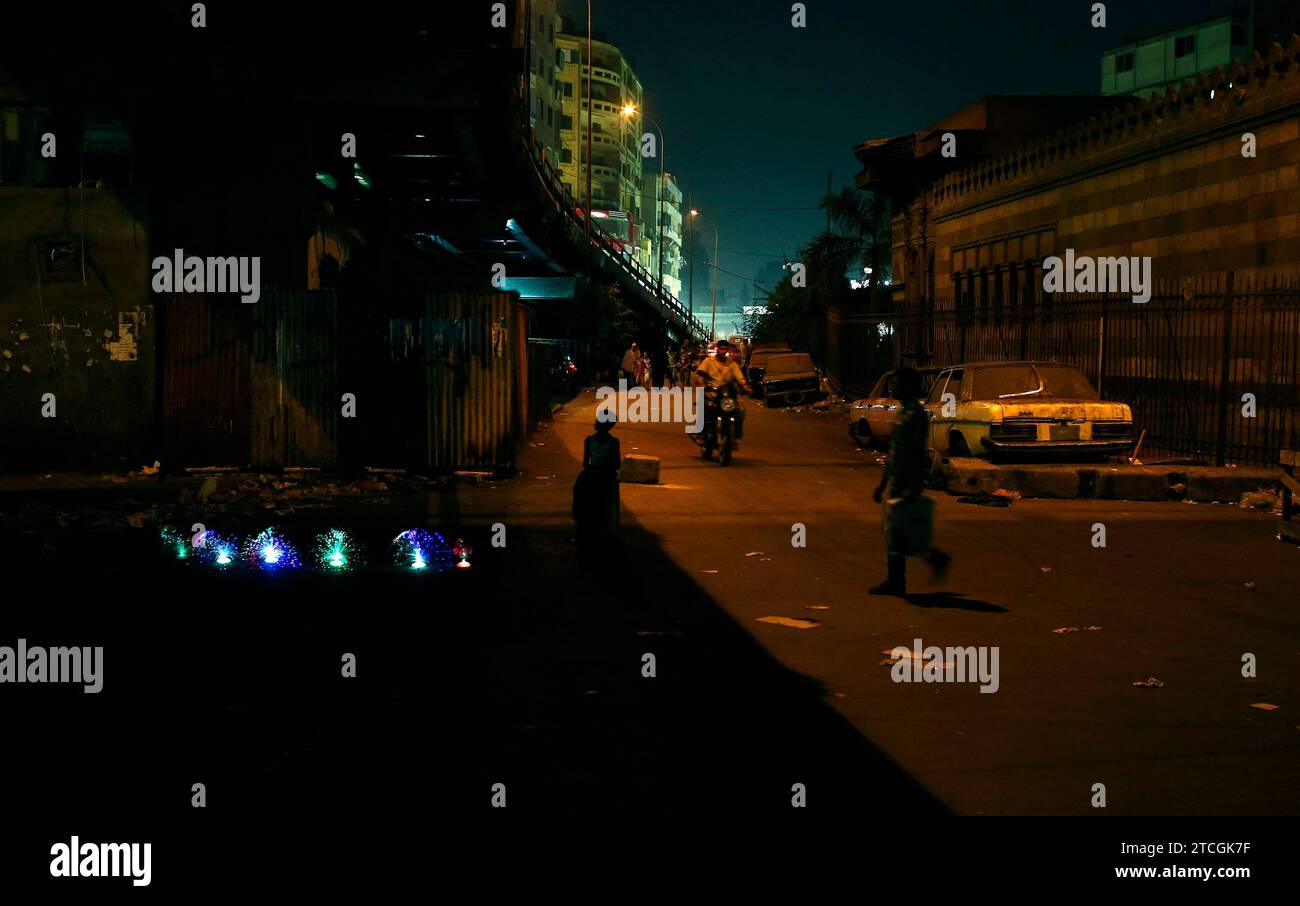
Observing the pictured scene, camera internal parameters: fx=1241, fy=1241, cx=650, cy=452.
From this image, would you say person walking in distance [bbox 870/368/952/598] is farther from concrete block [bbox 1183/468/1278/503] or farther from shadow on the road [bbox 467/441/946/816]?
concrete block [bbox 1183/468/1278/503]

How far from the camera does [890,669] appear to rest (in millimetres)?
7102

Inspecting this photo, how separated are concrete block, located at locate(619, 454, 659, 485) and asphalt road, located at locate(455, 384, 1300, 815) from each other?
311cm

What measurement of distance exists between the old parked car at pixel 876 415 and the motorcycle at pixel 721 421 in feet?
10.1

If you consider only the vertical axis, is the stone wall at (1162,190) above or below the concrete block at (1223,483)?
above

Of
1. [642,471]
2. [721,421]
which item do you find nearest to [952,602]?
[642,471]

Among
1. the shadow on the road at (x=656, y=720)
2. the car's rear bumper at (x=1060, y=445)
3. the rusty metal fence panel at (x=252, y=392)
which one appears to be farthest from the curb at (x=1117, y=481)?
the rusty metal fence panel at (x=252, y=392)

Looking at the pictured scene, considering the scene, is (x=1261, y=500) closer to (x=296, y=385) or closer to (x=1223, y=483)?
(x=1223, y=483)

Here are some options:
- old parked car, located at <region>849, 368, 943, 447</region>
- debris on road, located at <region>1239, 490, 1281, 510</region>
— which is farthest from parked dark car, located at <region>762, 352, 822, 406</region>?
debris on road, located at <region>1239, 490, 1281, 510</region>

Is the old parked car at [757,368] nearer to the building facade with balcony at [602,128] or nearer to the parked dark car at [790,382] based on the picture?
the parked dark car at [790,382]

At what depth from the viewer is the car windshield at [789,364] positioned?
116ft

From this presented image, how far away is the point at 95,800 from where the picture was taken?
4867 mm
